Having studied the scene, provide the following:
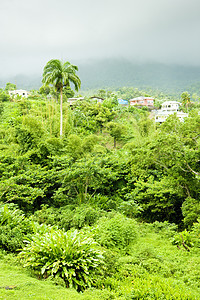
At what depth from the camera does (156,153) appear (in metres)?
8.35

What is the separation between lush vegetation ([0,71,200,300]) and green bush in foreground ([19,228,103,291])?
0.02 metres

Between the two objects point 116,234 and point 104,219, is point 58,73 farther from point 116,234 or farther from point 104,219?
point 116,234

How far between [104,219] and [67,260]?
8.63 feet

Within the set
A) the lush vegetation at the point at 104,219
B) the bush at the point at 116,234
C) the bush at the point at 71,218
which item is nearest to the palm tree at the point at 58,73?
the lush vegetation at the point at 104,219

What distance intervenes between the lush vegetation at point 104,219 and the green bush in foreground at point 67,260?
0.05 ft

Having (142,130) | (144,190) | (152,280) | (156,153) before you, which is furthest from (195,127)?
(142,130)

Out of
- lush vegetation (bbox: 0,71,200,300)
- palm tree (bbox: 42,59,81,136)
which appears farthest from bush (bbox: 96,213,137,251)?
palm tree (bbox: 42,59,81,136)

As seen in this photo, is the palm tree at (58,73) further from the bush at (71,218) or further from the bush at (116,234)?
the bush at (116,234)

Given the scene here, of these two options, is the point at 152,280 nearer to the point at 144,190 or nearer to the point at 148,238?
the point at 148,238

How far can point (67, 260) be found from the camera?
3.29 meters

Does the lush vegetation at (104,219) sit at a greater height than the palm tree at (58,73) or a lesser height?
lesser

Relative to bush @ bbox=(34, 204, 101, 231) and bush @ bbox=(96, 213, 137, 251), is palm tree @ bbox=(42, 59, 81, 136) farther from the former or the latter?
bush @ bbox=(96, 213, 137, 251)

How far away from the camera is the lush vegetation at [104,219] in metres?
3.21

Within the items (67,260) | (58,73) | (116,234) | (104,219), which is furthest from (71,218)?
(58,73)
